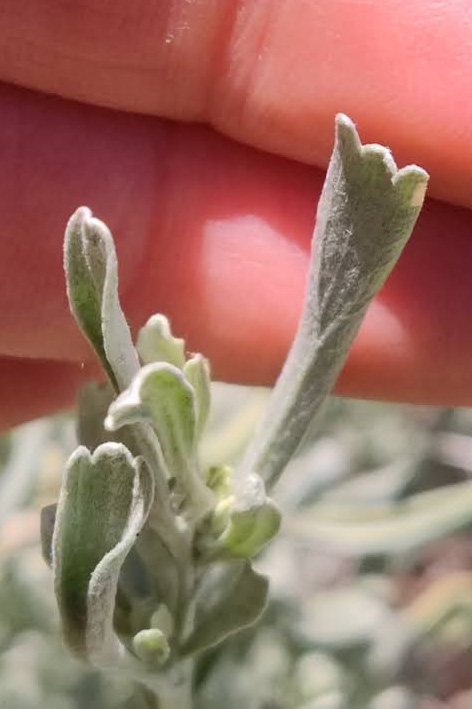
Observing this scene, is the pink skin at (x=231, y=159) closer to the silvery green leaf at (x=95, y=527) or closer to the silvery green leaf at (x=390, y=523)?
the silvery green leaf at (x=390, y=523)

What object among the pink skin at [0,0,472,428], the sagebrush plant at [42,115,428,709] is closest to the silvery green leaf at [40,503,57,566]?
the sagebrush plant at [42,115,428,709]

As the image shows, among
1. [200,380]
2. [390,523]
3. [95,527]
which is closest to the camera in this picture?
[95,527]

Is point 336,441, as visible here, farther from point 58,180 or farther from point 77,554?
point 77,554

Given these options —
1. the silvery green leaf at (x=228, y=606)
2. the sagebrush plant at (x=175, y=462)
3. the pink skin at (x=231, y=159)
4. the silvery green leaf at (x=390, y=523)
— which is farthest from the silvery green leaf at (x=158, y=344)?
the silvery green leaf at (x=390, y=523)

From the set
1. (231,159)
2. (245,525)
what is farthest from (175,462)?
(231,159)

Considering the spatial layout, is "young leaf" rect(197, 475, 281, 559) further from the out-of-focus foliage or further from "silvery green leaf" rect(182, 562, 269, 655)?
the out-of-focus foliage

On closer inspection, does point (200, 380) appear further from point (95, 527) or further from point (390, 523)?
point (390, 523)

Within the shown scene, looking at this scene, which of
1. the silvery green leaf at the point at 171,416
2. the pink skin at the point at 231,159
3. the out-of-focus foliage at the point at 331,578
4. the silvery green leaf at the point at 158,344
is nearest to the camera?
the silvery green leaf at the point at 171,416
